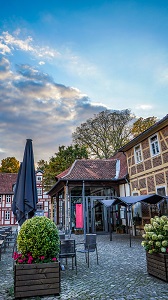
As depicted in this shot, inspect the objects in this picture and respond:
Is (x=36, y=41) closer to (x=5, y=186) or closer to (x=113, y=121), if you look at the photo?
(x=113, y=121)

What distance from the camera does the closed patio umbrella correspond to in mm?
5544

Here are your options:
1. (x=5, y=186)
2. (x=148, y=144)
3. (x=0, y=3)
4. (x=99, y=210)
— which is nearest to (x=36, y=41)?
(x=0, y=3)

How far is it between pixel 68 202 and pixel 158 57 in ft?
34.9

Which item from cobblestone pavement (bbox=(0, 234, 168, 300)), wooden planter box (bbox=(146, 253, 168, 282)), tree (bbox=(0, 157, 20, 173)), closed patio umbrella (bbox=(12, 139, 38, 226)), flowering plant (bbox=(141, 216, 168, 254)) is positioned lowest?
cobblestone pavement (bbox=(0, 234, 168, 300))

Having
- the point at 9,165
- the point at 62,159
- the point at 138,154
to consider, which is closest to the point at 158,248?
the point at 138,154

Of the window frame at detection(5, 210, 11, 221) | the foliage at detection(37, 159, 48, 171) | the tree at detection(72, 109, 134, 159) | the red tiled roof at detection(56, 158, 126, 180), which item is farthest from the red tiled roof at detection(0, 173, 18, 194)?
the red tiled roof at detection(56, 158, 126, 180)

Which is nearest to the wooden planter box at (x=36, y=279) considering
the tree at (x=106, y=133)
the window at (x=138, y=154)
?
the window at (x=138, y=154)

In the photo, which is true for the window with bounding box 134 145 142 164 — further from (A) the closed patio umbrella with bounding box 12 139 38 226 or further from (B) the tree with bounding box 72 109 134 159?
(B) the tree with bounding box 72 109 134 159

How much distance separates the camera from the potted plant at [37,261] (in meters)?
3.88

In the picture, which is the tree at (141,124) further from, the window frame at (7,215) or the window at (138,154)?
the window frame at (7,215)

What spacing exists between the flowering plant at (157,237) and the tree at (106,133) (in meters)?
22.0

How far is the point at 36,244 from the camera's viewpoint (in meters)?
4.16

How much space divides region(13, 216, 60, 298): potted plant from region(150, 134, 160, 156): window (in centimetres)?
902

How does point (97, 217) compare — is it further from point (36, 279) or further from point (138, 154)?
point (36, 279)
